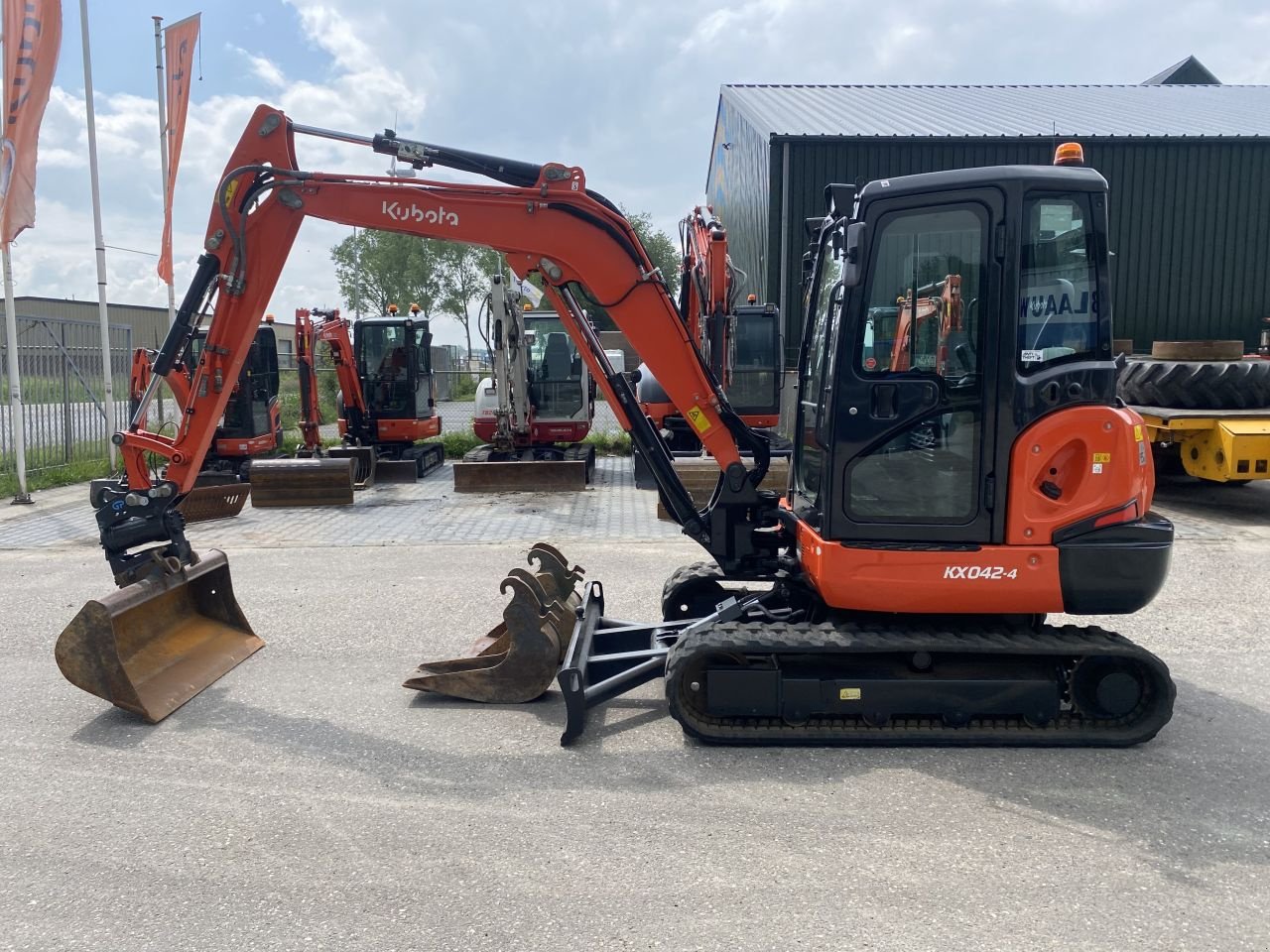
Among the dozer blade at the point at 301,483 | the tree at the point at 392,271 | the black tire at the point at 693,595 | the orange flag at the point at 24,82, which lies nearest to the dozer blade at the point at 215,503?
the dozer blade at the point at 301,483

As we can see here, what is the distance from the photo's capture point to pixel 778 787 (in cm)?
396

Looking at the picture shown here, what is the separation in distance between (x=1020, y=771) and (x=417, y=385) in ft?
44.0

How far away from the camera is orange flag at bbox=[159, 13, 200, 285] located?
13.4 meters

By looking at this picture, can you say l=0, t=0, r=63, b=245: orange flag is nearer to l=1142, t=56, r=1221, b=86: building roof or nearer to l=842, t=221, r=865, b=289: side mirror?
l=842, t=221, r=865, b=289: side mirror

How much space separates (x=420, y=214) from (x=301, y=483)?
326 inches

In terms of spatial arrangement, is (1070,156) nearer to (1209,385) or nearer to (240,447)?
(1209,385)

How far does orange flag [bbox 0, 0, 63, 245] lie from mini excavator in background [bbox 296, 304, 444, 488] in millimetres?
4614

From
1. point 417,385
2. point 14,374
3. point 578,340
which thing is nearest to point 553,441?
point 417,385

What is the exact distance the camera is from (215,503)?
1159 cm

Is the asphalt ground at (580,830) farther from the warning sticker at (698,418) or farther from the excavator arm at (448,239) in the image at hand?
the warning sticker at (698,418)

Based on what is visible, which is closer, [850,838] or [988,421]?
[850,838]

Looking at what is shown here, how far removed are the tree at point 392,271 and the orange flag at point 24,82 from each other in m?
24.3

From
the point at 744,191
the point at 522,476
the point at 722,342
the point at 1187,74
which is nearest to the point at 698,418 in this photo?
the point at 722,342

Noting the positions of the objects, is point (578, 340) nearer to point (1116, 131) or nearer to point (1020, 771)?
point (1020, 771)
